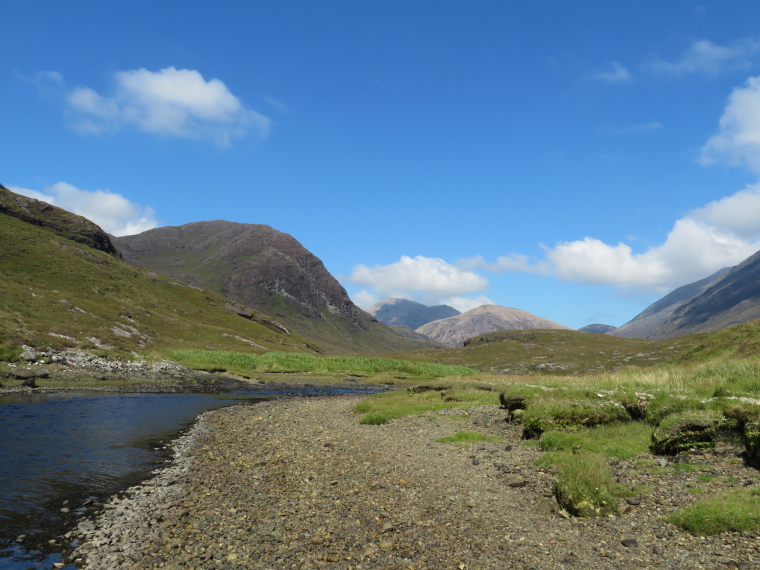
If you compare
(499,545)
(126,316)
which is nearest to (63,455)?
(499,545)

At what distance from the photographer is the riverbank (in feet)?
36.2

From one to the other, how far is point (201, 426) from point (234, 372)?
4839 centimetres

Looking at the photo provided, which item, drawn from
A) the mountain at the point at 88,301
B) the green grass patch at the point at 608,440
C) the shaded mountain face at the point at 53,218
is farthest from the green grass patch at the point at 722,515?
the shaded mountain face at the point at 53,218

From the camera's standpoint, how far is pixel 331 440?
26047 millimetres

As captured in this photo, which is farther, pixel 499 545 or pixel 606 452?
pixel 606 452

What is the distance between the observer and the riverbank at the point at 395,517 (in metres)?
11.0

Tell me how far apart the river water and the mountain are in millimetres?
34266

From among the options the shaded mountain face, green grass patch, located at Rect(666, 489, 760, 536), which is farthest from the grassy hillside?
green grass patch, located at Rect(666, 489, 760, 536)

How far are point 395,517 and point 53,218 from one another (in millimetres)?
213934

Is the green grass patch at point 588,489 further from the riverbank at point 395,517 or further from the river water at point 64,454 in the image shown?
the river water at point 64,454

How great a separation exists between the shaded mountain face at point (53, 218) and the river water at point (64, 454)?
157m

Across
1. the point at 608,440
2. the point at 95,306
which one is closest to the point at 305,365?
the point at 95,306

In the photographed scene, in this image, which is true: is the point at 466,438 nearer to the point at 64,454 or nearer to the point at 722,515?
the point at 722,515

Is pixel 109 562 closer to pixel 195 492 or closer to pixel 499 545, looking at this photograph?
pixel 195 492
